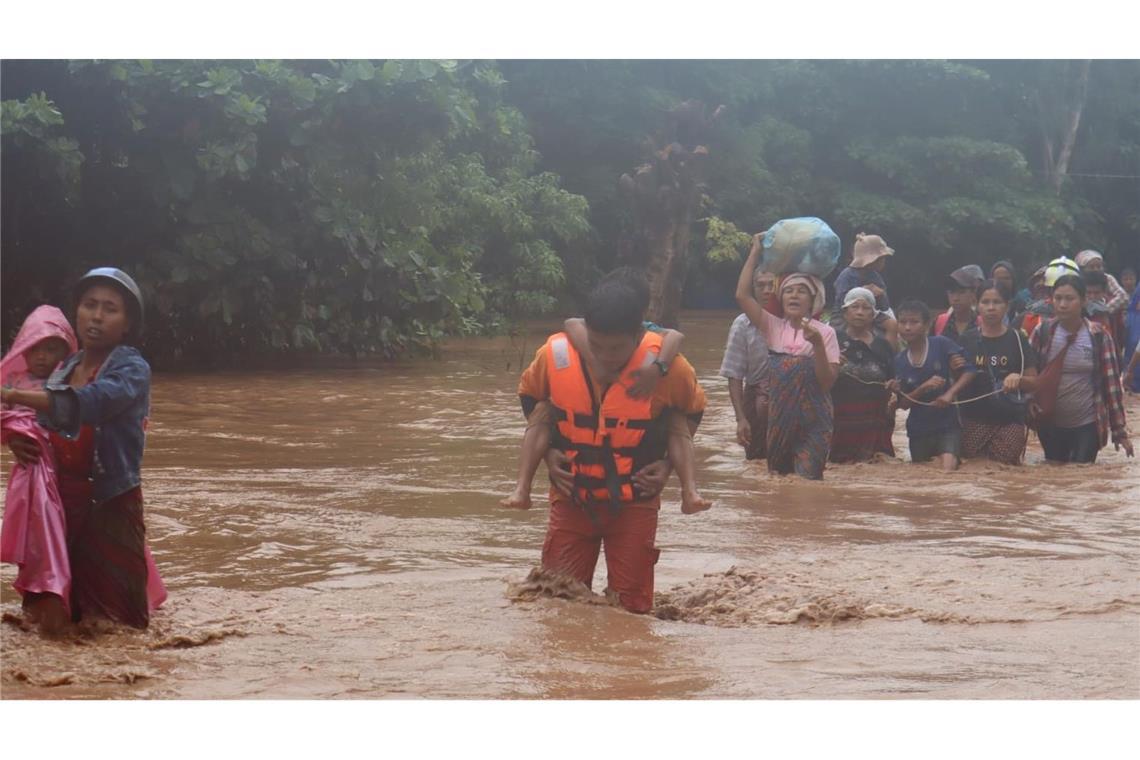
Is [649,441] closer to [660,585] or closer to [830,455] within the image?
[660,585]

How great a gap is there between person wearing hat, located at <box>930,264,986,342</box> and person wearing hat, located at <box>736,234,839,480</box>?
2.42 metres

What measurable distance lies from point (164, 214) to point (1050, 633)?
14655mm

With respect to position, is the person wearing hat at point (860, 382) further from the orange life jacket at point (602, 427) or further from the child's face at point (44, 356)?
the child's face at point (44, 356)

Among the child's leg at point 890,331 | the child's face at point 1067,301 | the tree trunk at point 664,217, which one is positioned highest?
the tree trunk at point 664,217

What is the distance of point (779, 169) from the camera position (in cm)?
3828

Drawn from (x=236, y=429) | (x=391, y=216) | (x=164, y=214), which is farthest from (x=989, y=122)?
(x=236, y=429)

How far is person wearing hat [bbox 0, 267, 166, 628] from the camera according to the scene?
5.52 meters

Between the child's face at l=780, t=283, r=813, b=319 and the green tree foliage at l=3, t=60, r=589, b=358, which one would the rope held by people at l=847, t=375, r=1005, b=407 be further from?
the green tree foliage at l=3, t=60, r=589, b=358

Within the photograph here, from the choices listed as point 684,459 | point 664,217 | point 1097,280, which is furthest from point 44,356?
point 664,217

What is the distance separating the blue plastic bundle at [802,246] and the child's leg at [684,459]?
390 centimetres

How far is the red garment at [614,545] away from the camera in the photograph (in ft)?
20.2

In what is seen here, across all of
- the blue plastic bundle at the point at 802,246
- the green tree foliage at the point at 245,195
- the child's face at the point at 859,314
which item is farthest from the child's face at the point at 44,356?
the green tree foliage at the point at 245,195

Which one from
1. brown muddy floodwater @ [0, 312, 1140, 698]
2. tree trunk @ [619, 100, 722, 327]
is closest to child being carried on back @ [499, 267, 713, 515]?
brown muddy floodwater @ [0, 312, 1140, 698]

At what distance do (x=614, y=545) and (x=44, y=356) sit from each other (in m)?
2.24
